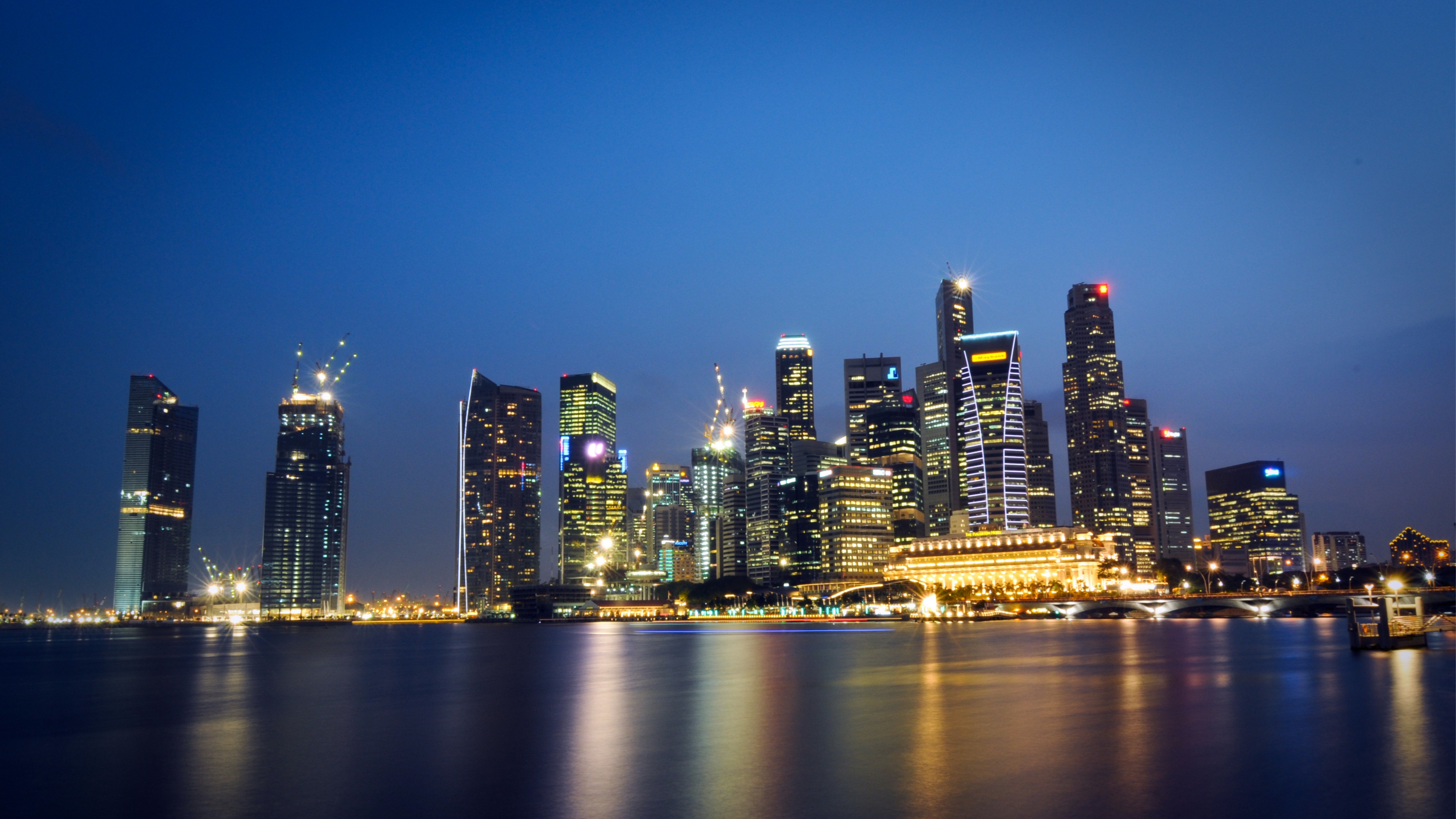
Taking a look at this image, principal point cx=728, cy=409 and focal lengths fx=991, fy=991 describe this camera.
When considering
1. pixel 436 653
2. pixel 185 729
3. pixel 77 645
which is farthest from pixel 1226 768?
pixel 77 645

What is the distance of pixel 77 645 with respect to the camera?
173 metres

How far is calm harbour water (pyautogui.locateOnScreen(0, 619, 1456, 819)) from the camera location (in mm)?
27734

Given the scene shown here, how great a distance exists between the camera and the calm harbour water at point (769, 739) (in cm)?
2773

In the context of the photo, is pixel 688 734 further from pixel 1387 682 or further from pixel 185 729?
pixel 1387 682

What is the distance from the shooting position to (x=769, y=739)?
38.5m

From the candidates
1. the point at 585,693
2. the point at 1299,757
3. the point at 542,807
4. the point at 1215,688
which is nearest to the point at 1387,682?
the point at 1215,688

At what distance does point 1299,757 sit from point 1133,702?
1576cm

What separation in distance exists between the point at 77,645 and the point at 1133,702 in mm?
184175

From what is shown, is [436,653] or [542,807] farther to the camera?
[436,653]

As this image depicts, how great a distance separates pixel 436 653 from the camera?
118438 millimetres

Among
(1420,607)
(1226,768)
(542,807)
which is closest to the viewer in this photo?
(542,807)

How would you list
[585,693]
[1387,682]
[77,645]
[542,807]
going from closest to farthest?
1. [542,807]
2. [1387,682]
3. [585,693]
4. [77,645]

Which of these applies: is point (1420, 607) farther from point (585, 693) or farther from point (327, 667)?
point (327, 667)

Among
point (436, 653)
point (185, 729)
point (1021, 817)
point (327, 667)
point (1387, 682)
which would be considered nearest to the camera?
point (1021, 817)
